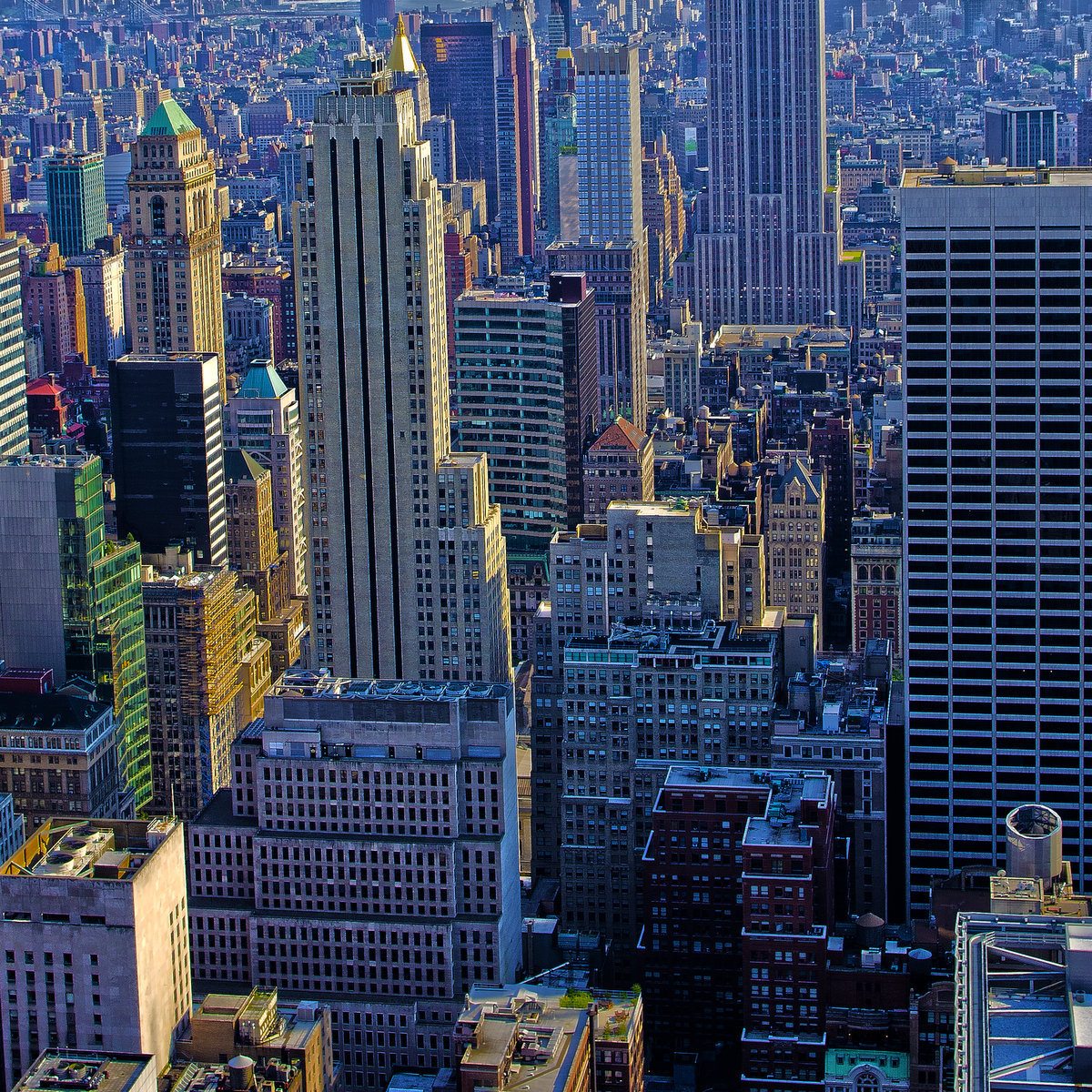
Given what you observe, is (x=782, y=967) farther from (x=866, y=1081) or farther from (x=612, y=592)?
(x=612, y=592)

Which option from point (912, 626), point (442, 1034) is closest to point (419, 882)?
point (442, 1034)

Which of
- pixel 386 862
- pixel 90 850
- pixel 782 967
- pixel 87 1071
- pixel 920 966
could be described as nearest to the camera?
pixel 87 1071

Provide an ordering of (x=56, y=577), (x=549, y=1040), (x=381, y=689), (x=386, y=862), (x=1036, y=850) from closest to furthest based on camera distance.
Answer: (x=549, y=1040) < (x=1036, y=850) < (x=386, y=862) < (x=381, y=689) < (x=56, y=577)

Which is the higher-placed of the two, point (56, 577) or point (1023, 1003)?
point (56, 577)

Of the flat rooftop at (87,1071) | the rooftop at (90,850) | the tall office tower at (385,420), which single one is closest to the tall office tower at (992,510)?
the tall office tower at (385,420)

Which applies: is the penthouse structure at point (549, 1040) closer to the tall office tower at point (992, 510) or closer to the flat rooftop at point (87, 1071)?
the flat rooftop at point (87, 1071)

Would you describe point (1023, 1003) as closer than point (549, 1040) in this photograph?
Yes

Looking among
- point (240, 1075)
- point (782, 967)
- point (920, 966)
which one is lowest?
point (782, 967)

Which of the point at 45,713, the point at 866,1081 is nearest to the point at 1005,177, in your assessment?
the point at 866,1081

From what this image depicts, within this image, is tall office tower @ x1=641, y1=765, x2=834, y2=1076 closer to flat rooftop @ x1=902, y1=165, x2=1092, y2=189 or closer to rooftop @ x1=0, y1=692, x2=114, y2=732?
flat rooftop @ x1=902, y1=165, x2=1092, y2=189
